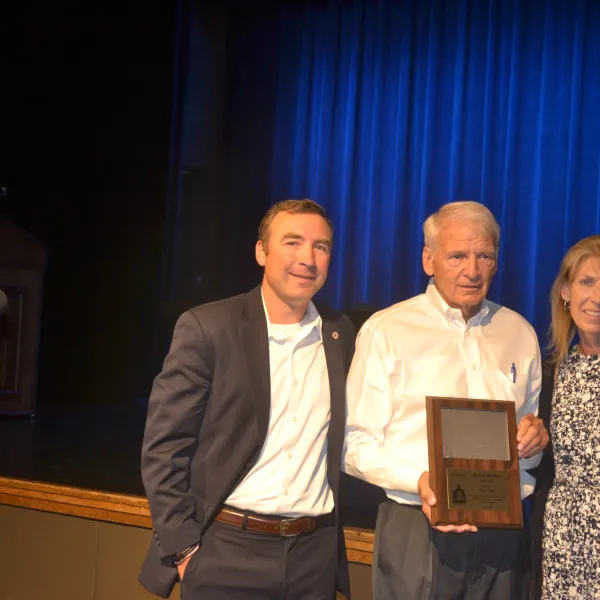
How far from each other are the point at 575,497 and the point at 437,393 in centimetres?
44

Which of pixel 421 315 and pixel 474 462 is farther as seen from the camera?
pixel 421 315

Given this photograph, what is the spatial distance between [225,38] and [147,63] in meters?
0.94

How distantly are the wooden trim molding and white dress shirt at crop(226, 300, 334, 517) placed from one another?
1144mm

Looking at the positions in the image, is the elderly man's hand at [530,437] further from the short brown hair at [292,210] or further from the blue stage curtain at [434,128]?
the blue stage curtain at [434,128]

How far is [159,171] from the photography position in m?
7.29

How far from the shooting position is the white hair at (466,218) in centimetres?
213

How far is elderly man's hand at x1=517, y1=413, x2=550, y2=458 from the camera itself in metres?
2.03

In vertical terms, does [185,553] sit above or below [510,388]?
below

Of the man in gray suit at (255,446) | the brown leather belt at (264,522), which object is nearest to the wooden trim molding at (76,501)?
the man in gray suit at (255,446)

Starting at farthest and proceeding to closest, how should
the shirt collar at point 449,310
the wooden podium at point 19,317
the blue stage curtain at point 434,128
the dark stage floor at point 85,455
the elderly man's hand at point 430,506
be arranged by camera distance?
the blue stage curtain at point 434,128 < the wooden podium at point 19,317 < the dark stage floor at point 85,455 < the shirt collar at point 449,310 < the elderly man's hand at point 430,506

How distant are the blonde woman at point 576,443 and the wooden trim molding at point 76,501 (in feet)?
5.08

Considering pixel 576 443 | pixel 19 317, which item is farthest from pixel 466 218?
pixel 19 317

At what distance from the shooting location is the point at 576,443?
2.13 metres

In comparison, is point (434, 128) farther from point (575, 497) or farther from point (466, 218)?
point (575, 497)
